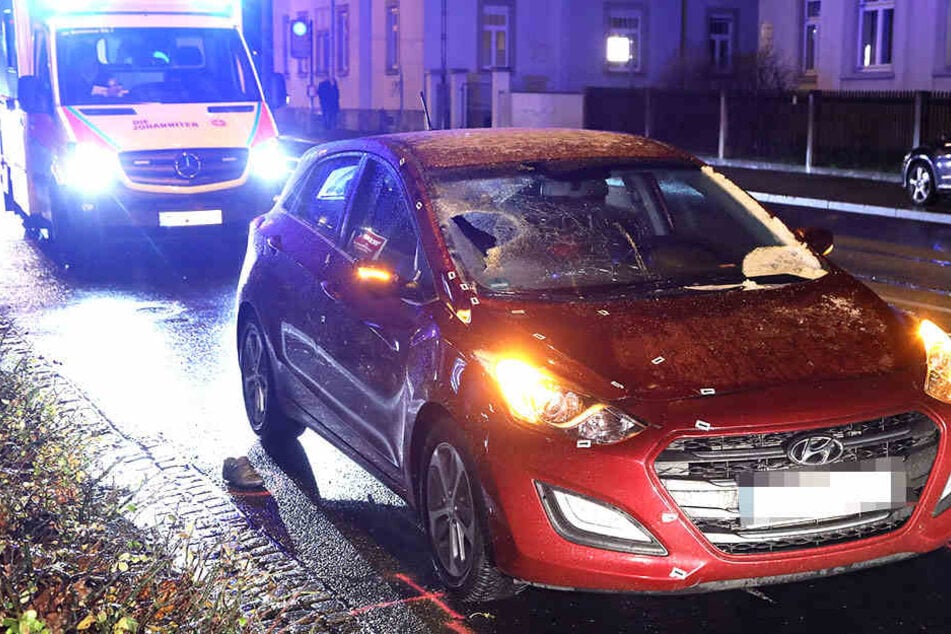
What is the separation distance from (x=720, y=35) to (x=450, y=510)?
148 feet

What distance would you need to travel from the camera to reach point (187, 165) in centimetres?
1505

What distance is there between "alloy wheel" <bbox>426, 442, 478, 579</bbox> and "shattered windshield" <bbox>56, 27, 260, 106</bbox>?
10.7 meters

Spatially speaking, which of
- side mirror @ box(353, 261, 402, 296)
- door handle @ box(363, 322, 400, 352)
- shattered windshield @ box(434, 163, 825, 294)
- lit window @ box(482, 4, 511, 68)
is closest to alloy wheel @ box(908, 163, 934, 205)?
shattered windshield @ box(434, 163, 825, 294)

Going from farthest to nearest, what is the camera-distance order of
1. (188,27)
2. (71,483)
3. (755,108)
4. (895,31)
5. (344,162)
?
1. (895,31)
2. (755,108)
3. (188,27)
4. (344,162)
5. (71,483)

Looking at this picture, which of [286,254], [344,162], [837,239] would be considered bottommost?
[837,239]

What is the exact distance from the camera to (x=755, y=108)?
3005 cm

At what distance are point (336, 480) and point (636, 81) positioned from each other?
4174 centimetres

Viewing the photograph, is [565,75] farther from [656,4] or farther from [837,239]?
[837,239]

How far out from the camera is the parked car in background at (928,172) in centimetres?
2042

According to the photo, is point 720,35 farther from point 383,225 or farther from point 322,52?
point 383,225

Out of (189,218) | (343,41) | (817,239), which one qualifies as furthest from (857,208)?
(343,41)

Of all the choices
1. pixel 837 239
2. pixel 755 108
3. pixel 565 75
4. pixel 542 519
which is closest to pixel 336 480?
pixel 542 519

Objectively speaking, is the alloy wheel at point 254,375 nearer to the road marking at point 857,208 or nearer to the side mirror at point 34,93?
the side mirror at point 34,93

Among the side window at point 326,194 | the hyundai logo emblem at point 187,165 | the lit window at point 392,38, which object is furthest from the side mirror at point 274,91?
the lit window at point 392,38
